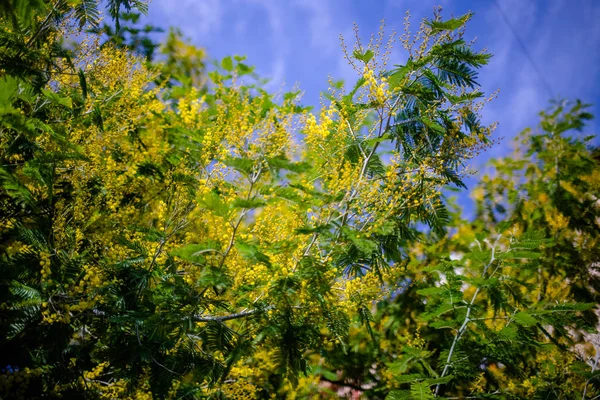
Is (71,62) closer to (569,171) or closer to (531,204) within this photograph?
(531,204)

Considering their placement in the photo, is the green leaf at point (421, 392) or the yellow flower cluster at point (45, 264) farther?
the green leaf at point (421, 392)

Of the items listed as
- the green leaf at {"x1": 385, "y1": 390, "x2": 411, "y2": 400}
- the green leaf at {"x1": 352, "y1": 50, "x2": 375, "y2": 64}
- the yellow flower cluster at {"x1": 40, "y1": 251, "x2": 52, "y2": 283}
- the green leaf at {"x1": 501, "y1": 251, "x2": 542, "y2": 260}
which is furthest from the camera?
the green leaf at {"x1": 501, "y1": 251, "x2": 542, "y2": 260}

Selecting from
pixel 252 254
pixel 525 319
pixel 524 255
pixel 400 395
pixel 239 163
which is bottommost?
pixel 400 395

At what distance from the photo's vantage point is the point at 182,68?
898 cm

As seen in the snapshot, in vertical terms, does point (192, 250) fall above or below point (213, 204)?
below

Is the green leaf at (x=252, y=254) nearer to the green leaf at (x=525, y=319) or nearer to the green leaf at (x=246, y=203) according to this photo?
the green leaf at (x=246, y=203)

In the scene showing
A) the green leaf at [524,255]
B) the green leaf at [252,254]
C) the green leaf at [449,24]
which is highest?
the green leaf at [449,24]

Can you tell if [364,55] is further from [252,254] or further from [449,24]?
[252,254]

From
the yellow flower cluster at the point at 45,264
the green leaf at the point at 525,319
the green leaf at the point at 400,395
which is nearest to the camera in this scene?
the yellow flower cluster at the point at 45,264

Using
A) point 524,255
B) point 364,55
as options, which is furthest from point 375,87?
point 524,255

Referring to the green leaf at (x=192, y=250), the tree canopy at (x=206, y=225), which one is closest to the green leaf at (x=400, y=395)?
the tree canopy at (x=206, y=225)

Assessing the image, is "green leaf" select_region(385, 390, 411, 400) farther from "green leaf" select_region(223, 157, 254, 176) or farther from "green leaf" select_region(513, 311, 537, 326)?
"green leaf" select_region(223, 157, 254, 176)

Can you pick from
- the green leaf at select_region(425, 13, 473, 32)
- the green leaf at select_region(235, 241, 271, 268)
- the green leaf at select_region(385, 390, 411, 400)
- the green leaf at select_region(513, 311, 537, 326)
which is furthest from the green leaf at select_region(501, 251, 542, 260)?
the green leaf at select_region(235, 241, 271, 268)

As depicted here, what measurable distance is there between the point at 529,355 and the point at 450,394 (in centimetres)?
168
